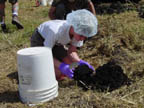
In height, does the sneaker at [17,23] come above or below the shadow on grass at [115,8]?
below

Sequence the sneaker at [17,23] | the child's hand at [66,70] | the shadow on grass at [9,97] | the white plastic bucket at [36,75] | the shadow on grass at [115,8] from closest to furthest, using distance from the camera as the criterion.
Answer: the white plastic bucket at [36,75] < the shadow on grass at [9,97] < the child's hand at [66,70] < the sneaker at [17,23] < the shadow on grass at [115,8]

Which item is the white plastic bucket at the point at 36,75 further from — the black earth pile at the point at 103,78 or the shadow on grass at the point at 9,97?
the black earth pile at the point at 103,78

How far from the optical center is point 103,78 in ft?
6.44

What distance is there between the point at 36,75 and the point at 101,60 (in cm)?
102

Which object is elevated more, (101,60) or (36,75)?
(36,75)

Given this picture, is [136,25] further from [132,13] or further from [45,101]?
[45,101]

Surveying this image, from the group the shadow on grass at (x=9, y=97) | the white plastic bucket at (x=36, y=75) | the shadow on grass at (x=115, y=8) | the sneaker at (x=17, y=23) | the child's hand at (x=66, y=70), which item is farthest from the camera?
the shadow on grass at (x=115, y=8)

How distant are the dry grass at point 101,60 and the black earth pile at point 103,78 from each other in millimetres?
48

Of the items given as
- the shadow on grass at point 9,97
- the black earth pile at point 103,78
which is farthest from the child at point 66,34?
the shadow on grass at point 9,97

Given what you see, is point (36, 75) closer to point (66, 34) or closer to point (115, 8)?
point (66, 34)

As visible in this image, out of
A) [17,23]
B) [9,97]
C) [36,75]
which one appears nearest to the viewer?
[36,75]

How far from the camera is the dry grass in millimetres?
1790

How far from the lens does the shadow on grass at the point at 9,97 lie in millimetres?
1898

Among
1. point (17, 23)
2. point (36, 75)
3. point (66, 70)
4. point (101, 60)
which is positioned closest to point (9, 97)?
point (36, 75)
